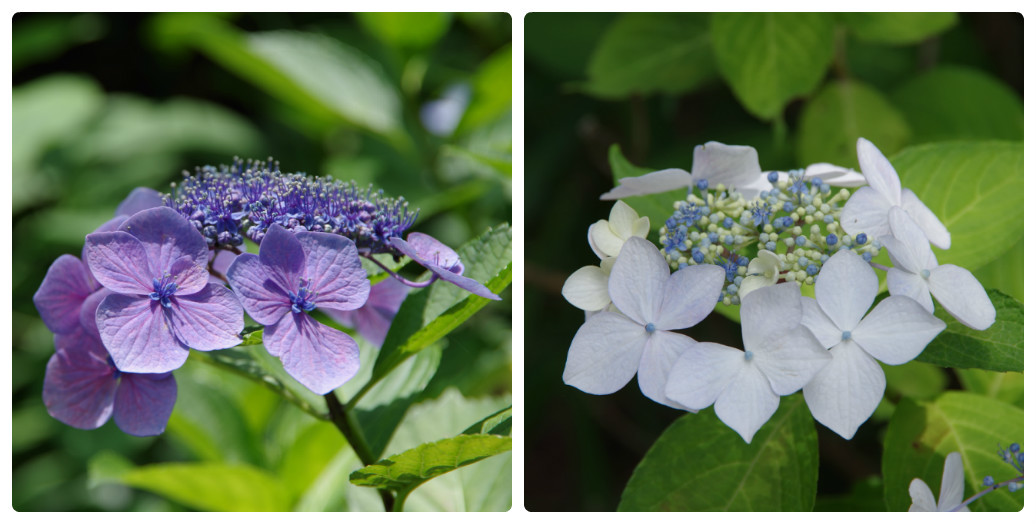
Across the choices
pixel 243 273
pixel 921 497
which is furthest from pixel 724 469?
pixel 243 273

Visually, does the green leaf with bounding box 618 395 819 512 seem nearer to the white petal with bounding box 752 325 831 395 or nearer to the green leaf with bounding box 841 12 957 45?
the white petal with bounding box 752 325 831 395

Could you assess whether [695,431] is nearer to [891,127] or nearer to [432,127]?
[891,127]

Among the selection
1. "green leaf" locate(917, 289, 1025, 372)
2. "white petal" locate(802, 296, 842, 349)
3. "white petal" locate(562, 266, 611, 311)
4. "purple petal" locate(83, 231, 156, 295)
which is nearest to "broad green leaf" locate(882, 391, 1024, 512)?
"green leaf" locate(917, 289, 1025, 372)

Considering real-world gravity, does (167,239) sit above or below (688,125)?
above

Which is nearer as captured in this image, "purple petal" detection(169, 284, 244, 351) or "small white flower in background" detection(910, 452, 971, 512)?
"purple petal" detection(169, 284, 244, 351)

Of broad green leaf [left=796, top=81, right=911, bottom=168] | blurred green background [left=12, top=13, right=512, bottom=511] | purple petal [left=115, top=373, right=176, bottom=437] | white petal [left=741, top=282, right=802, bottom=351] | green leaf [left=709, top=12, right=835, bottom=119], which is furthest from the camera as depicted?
blurred green background [left=12, top=13, right=512, bottom=511]

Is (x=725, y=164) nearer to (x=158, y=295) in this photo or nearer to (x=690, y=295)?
(x=690, y=295)

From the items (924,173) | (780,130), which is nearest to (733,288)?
(924,173)
